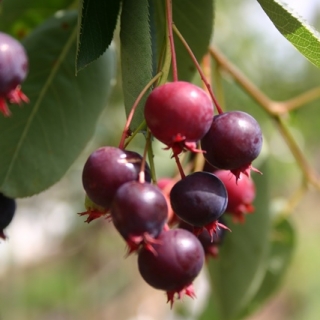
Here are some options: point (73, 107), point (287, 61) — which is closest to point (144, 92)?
point (73, 107)

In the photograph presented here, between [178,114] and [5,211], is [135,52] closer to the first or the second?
[178,114]

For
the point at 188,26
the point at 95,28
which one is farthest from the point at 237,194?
the point at 95,28

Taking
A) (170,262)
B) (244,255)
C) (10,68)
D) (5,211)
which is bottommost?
(244,255)

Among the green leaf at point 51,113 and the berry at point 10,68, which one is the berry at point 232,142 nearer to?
the berry at point 10,68

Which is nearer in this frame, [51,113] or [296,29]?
[296,29]

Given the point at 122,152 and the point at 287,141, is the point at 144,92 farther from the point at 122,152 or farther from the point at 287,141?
the point at 287,141

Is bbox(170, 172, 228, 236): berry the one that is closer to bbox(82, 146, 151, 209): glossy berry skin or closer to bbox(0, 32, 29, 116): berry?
bbox(82, 146, 151, 209): glossy berry skin
